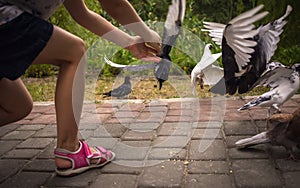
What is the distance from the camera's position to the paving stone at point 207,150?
2.08m

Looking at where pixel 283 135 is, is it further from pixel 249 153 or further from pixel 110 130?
pixel 110 130

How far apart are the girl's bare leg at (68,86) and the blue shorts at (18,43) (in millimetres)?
155

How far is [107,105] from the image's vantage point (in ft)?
11.4

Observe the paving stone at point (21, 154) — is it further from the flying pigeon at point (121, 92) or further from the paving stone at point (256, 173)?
the flying pigeon at point (121, 92)

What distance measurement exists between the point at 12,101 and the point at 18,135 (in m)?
0.85

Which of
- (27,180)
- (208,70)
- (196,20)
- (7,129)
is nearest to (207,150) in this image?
(208,70)

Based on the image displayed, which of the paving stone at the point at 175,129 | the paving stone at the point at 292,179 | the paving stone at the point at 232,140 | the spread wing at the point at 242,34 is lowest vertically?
the paving stone at the point at 175,129

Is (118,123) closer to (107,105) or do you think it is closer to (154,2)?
(107,105)

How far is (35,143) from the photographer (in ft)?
8.04

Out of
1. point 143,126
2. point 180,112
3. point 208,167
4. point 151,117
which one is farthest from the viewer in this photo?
point 180,112

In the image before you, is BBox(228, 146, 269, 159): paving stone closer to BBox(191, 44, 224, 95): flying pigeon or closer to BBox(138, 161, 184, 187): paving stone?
BBox(138, 161, 184, 187): paving stone

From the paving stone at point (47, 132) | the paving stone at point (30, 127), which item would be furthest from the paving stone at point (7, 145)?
the paving stone at point (30, 127)

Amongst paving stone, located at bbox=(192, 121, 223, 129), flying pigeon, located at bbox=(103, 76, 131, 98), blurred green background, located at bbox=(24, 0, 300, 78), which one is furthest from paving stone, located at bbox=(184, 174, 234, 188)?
blurred green background, located at bbox=(24, 0, 300, 78)

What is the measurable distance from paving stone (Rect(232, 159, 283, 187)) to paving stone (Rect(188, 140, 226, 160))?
14 centimetres
